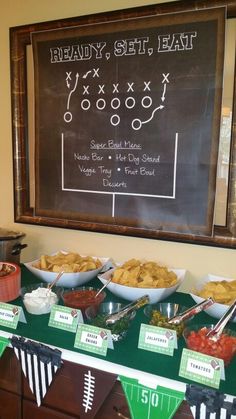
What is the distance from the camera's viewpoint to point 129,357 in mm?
1021

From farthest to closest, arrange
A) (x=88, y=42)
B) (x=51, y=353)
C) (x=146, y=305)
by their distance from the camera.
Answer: (x=88, y=42), (x=146, y=305), (x=51, y=353)

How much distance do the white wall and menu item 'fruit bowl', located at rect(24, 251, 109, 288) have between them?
0.16 meters

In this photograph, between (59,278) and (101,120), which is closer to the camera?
(59,278)

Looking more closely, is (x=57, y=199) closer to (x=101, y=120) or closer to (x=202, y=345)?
(x=101, y=120)

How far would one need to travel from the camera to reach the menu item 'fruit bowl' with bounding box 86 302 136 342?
1099 mm

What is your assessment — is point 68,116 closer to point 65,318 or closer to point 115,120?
point 115,120

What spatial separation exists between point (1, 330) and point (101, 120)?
93 cm

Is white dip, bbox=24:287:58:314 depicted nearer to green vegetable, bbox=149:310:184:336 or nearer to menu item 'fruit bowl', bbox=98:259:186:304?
menu item 'fruit bowl', bbox=98:259:186:304

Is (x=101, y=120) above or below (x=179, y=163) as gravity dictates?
above

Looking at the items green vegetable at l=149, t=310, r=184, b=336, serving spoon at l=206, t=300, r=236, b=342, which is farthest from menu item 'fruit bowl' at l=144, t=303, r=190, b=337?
serving spoon at l=206, t=300, r=236, b=342

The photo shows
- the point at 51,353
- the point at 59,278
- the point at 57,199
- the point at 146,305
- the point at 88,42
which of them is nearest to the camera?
the point at 51,353

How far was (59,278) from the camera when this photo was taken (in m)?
1.44

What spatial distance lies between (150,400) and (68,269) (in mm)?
643

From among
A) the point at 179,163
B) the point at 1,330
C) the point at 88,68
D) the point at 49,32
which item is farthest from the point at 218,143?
the point at 1,330
